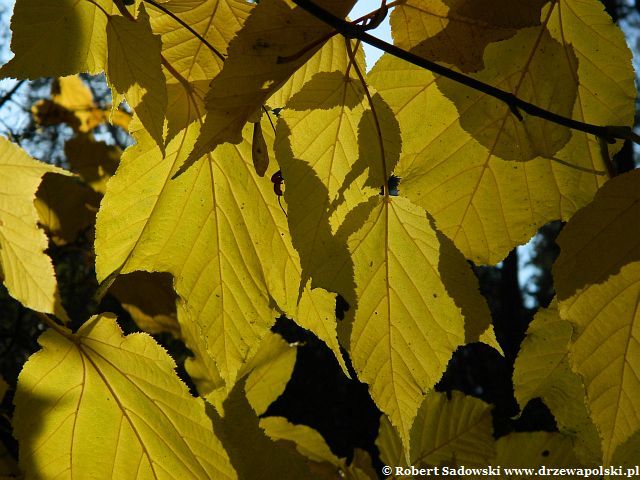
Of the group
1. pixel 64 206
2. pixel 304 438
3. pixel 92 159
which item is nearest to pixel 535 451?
pixel 304 438

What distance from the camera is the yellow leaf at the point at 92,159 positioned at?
1352 millimetres

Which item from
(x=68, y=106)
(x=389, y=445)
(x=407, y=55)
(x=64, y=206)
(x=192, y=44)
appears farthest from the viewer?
(x=68, y=106)

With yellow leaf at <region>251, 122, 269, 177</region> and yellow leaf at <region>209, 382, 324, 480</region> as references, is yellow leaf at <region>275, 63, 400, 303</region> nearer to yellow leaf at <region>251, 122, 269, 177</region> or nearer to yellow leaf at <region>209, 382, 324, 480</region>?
yellow leaf at <region>251, 122, 269, 177</region>

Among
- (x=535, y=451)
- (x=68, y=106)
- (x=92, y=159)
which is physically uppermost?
(x=68, y=106)

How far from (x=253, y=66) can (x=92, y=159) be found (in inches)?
45.5

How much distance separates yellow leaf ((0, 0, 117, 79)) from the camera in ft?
1.12

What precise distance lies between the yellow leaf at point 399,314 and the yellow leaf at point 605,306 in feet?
0.20

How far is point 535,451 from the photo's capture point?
2.41 ft

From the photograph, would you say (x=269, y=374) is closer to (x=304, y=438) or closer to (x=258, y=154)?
(x=304, y=438)

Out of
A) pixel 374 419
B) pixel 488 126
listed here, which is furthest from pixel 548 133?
pixel 374 419

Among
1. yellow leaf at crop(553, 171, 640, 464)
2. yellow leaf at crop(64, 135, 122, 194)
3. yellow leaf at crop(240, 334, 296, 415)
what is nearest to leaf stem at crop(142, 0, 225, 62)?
Answer: yellow leaf at crop(553, 171, 640, 464)

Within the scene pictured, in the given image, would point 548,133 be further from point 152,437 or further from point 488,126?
point 152,437

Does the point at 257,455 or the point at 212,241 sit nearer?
the point at 212,241

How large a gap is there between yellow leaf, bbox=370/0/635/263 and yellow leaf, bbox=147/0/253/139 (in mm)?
97
